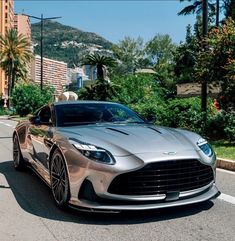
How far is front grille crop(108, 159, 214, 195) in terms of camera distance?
4734 mm

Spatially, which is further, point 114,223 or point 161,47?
point 161,47

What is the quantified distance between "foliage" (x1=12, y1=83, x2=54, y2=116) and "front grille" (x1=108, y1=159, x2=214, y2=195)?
126 feet

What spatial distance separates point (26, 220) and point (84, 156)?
3.45 ft

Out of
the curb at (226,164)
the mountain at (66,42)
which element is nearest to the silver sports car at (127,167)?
the curb at (226,164)

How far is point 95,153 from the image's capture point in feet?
16.0

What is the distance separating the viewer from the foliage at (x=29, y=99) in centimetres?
4294

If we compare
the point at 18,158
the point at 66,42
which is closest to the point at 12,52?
the point at 18,158

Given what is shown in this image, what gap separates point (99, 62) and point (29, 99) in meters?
15.5

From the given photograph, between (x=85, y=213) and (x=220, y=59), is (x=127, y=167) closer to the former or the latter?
(x=85, y=213)

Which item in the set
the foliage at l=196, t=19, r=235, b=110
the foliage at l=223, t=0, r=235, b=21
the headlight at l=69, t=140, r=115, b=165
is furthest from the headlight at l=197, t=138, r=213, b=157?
the foliage at l=223, t=0, r=235, b=21

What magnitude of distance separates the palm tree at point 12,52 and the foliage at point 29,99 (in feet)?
60.3

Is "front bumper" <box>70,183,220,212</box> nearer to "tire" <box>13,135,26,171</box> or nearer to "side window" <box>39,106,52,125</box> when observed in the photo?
"side window" <box>39,106,52,125</box>

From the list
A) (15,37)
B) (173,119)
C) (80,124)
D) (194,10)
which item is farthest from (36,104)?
(80,124)

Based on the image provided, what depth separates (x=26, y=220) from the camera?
5.18 metres
